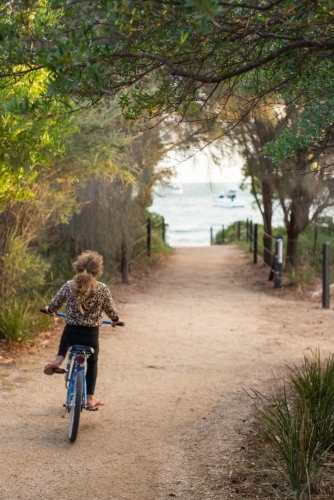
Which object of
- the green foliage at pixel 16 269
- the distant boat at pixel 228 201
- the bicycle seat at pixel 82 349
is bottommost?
the bicycle seat at pixel 82 349

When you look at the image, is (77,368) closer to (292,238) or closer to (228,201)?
(292,238)

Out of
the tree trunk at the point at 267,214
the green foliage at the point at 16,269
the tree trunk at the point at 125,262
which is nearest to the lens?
the green foliage at the point at 16,269

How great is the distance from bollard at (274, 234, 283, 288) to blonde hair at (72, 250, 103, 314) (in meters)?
10.5

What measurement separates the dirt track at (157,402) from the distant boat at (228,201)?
75826 mm

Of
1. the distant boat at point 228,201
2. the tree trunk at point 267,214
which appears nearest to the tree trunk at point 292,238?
the tree trunk at point 267,214

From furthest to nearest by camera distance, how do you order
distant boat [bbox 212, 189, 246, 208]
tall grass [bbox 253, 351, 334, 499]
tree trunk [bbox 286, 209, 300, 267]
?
distant boat [bbox 212, 189, 246, 208]
tree trunk [bbox 286, 209, 300, 267]
tall grass [bbox 253, 351, 334, 499]

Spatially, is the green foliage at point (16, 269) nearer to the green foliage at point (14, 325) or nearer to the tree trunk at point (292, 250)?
the green foliage at point (14, 325)

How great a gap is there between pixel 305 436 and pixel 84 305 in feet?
7.84

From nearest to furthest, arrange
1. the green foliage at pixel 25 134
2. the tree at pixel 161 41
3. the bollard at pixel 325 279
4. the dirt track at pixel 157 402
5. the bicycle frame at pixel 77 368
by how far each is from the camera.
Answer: the tree at pixel 161 41 → the dirt track at pixel 157 402 → the bicycle frame at pixel 77 368 → the green foliage at pixel 25 134 → the bollard at pixel 325 279

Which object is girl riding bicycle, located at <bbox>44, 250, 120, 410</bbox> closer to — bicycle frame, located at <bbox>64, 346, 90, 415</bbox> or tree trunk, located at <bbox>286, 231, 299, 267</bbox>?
bicycle frame, located at <bbox>64, 346, 90, 415</bbox>

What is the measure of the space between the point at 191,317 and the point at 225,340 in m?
2.25

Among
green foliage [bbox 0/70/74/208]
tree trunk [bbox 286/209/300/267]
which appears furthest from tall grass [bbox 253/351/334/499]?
tree trunk [bbox 286/209/300/267]

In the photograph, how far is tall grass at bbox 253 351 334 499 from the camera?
17.7 ft

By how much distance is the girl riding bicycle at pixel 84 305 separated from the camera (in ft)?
23.2
